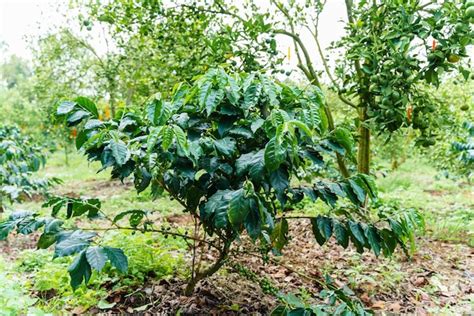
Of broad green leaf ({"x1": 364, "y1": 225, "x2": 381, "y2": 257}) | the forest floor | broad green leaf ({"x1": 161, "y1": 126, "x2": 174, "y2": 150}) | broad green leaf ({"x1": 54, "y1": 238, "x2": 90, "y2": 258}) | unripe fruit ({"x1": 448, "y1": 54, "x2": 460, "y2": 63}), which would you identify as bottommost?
the forest floor

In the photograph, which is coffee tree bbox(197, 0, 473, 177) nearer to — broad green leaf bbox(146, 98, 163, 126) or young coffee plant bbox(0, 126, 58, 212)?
broad green leaf bbox(146, 98, 163, 126)

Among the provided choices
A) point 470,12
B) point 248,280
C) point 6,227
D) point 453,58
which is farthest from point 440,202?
point 6,227

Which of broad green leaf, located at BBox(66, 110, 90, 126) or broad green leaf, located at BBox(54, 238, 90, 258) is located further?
broad green leaf, located at BBox(66, 110, 90, 126)

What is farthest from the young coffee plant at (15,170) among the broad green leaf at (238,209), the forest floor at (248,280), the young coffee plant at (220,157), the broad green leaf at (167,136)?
the broad green leaf at (238,209)

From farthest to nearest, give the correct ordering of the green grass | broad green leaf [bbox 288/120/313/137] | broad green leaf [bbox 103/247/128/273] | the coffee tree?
the green grass < the coffee tree < broad green leaf [bbox 103/247/128/273] < broad green leaf [bbox 288/120/313/137]

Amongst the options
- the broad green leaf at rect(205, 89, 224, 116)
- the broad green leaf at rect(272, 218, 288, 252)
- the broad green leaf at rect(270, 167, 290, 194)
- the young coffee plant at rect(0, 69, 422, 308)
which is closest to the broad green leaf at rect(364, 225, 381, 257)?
the young coffee plant at rect(0, 69, 422, 308)

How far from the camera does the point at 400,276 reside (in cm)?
250

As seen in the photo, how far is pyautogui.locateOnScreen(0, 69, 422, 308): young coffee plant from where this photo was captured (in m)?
1.40

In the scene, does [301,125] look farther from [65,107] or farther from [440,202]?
[440,202]

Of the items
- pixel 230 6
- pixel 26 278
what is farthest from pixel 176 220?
pixel 230 6

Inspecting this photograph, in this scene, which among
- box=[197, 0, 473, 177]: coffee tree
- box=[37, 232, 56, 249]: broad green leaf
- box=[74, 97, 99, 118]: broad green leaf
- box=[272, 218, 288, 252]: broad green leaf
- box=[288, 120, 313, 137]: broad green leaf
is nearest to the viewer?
box=[288, 120, 313, 137]: broad green leaf

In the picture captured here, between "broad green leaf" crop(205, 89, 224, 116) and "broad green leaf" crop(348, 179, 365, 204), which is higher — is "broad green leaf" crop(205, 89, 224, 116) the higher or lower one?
the higher one

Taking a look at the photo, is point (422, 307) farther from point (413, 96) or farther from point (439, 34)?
point (439, 34)

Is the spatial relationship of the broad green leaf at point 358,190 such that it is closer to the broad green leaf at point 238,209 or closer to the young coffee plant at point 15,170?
the broad green leaf at point 238,209
